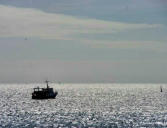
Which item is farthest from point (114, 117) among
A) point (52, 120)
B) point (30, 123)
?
point (30, 123)

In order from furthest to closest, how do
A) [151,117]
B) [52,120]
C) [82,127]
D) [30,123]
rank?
[151,117]
[52,120]
[30,123]
[82,127]

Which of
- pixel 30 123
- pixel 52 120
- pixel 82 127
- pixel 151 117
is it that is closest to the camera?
pixel 82 127

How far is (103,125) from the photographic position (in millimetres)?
105438

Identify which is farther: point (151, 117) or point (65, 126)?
point (151, 117)

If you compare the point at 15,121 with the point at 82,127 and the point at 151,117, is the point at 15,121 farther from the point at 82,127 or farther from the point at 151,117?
the point at 151,117

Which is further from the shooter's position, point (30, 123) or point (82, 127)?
point (30, 123)

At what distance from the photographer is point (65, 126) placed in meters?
104

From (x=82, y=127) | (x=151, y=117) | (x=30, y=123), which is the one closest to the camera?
(x=82, y=127)

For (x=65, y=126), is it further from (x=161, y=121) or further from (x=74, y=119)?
(x=161, y=121)

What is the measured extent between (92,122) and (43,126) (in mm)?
12947

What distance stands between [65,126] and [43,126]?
489 centimetres

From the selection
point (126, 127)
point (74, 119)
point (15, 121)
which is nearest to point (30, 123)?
point (15, 121)

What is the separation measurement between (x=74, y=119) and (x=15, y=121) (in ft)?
48.8

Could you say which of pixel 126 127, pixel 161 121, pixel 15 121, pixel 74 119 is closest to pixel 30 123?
pixel 15 121
